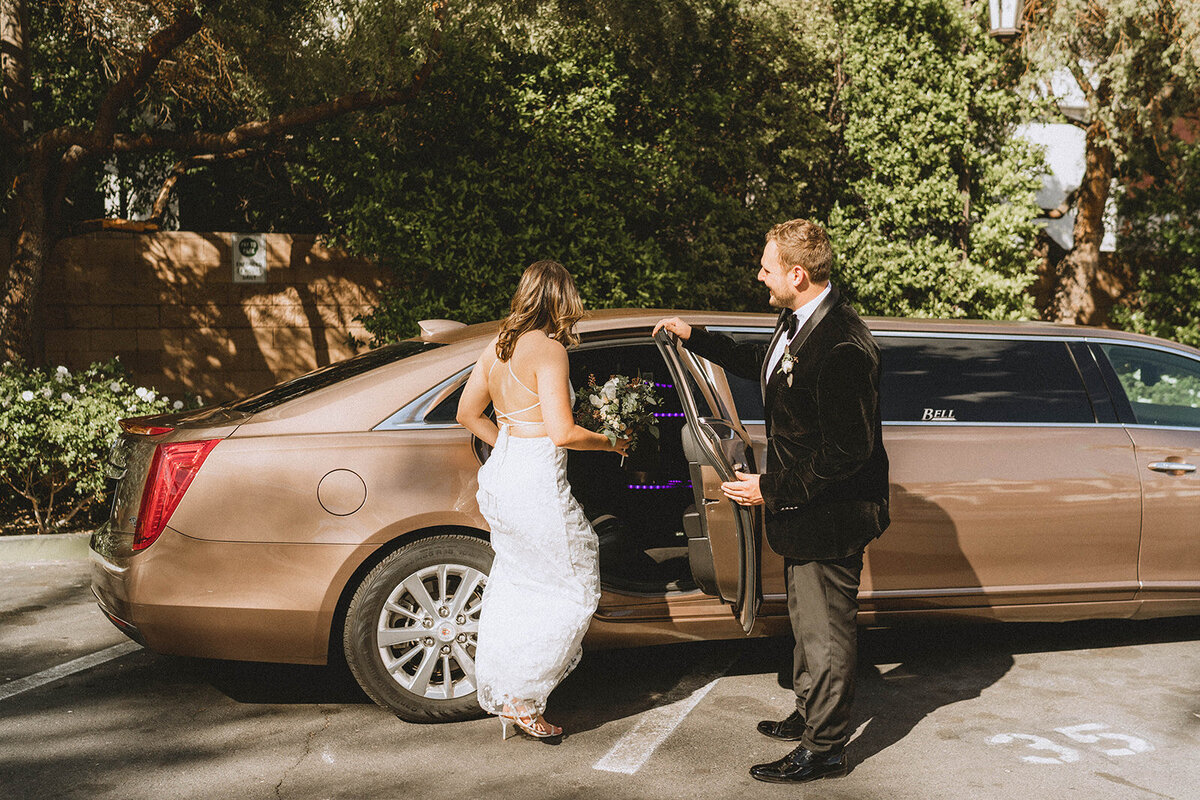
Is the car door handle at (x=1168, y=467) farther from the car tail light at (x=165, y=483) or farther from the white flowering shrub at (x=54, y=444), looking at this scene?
the white flowering shrub at (x=54, y=444)

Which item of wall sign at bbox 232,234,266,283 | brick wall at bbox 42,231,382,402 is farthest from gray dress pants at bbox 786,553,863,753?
wall sign at bbox 232,234,266,283

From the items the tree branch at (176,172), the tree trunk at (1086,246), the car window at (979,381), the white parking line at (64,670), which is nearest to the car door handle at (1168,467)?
the car window at (979,381)

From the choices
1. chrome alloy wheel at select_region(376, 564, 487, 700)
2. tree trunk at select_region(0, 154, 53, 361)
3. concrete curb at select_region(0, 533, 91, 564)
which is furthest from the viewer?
tree trunk at select_region(0, 154, 53, 361)

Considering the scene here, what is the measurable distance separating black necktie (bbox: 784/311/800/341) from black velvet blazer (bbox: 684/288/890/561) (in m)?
0.07

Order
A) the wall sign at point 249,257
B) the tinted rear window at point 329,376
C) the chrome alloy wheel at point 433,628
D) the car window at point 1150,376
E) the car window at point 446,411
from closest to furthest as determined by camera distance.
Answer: the chrome alloy wheel at point 433,628
the car window at point 446,411
the tinted rear window at point 329,376
the car window at point 1150,376
the wall sign at point 249,257

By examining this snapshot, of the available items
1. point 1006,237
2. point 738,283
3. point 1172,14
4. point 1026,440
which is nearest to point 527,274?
point 1026,440

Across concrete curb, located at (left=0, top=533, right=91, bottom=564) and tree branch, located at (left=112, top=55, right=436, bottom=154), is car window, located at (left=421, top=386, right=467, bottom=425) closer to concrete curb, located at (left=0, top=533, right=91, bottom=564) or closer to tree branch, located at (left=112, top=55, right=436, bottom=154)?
concrete curb, located at (left=0, top=533, right=91, bottom=564)

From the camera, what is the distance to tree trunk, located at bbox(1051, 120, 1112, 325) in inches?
475

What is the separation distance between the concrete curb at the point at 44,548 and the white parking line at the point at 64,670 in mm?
1961

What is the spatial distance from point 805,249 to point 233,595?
2454 mm

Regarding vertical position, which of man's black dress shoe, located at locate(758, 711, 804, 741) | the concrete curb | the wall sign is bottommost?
man's black dress shoe, located at locate(758, 711, 804, 741)

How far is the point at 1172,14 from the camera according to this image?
10.2 meters

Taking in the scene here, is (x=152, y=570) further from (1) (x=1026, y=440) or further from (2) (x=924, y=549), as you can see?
(1) (x=1026, y=440)

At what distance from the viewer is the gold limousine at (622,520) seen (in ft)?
13.2
